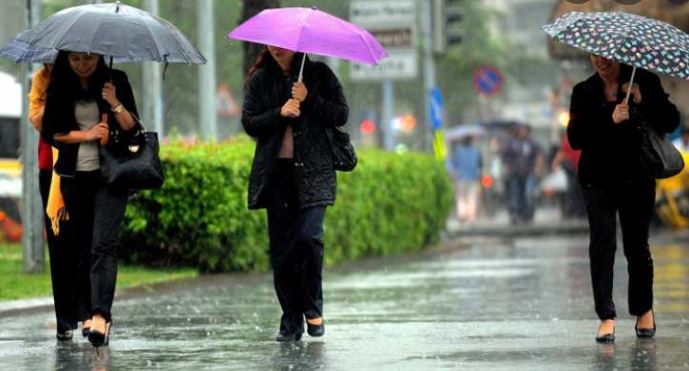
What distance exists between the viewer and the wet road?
9.54 metres

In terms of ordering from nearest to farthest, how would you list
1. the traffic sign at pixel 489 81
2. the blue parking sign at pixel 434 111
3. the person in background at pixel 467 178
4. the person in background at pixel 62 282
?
the person in background at pixel 62 282, the blue parking sign at pixel 434 111, the person in background at pixel 467 178, the traffic sign at pixel 489 81

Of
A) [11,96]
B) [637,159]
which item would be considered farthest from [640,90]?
[11,96]

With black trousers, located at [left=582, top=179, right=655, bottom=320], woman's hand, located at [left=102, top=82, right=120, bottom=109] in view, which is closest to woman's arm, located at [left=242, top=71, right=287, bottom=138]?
woman's hand, located at [left=102, top=82, right=120, bottom=109]

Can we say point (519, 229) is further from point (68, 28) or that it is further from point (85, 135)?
point (68, 28)

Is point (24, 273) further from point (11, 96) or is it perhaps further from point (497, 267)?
point (11, 96)

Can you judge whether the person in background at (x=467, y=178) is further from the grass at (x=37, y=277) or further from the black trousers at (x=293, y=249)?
the black trousers at (x=293, y=249)

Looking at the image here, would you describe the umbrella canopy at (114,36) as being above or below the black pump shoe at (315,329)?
above

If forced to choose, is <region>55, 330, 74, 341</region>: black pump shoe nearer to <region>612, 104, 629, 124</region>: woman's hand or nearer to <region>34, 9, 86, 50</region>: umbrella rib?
<region>34, 9, 86, 50</region>: umbrella rib

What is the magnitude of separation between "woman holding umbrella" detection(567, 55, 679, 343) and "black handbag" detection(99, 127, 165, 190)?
2.25 meters

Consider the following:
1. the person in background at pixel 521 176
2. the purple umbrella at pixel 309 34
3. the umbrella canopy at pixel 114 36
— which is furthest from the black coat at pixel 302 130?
the person in background at pixel 521 176

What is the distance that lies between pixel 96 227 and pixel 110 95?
70 centimetres

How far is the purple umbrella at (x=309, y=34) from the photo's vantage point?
34.3ft

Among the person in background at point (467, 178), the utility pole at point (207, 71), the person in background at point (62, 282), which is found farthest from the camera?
the person in background at point (467, 178)

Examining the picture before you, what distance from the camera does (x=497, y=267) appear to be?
784 inches
